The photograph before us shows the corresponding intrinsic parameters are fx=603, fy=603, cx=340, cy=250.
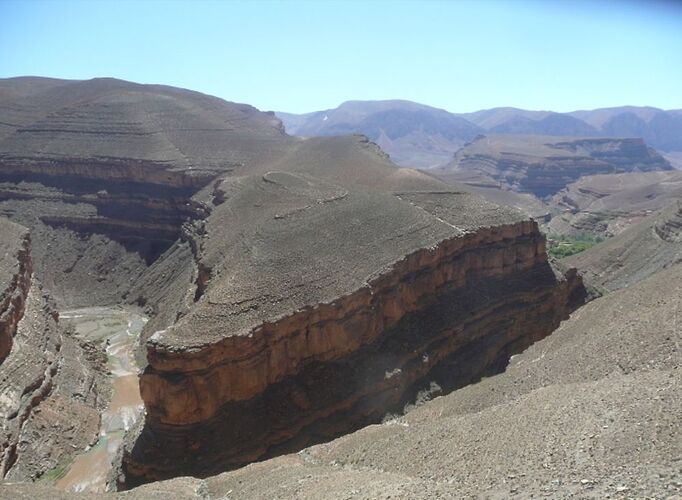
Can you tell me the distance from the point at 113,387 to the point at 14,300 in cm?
1114

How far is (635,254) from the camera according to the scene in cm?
7281

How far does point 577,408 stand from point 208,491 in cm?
1535

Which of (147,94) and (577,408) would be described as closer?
(577,408)

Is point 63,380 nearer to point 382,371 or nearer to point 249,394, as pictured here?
point 249,394

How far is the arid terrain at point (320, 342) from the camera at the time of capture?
2275 centimetres

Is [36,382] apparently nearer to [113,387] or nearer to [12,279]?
[12,279]

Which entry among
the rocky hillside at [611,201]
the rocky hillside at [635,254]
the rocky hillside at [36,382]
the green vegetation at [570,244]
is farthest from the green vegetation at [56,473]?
the rocky hillside at [611,201]

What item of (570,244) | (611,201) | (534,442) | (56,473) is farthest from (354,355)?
(611,201)

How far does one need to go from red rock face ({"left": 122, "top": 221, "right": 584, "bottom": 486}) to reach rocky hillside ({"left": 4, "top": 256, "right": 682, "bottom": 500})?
5.87 meters

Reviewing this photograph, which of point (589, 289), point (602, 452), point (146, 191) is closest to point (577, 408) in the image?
point (602, 452)

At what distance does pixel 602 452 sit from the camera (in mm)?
19094

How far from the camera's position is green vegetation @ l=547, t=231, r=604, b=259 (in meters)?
92.1

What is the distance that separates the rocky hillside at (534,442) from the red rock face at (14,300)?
19076 millimetres

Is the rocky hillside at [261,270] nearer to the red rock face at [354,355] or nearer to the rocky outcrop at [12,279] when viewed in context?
the red rock face at [354,355]
